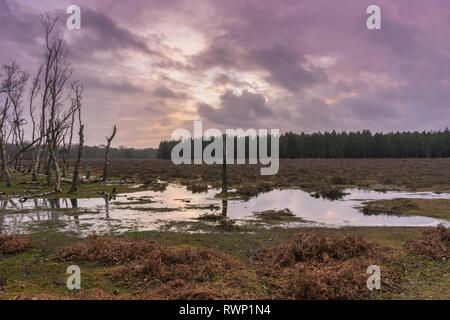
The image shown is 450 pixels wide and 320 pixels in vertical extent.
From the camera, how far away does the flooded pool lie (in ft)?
47.3

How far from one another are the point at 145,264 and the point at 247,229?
6947 mm

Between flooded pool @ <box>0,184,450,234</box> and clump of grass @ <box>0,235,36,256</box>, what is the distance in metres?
2.71

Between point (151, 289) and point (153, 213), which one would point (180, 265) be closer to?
point (151, 289)

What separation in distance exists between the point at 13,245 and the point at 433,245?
1587 cm

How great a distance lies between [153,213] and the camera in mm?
18016

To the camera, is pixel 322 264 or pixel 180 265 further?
pixel 322 264

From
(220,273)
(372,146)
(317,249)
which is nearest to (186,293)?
(220,273)

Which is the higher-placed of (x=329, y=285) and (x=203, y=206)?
(x=329, y=285)

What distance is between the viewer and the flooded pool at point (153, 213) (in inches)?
567

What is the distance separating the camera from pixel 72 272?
26.9ft

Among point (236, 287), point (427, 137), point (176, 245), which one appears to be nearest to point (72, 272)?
point (176, 245)

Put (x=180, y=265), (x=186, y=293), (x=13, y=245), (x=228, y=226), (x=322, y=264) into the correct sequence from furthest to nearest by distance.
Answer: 1. (x=228, y=226)
2. (x=13, y=245)
3. (x=322, y=264)
4. (x=180, y=265)
5. (x=186, y=293)

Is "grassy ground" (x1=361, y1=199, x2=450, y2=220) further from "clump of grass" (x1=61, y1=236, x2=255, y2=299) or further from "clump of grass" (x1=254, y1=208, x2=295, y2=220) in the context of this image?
"clump of grass" (x1=61, y1=236, x2=255, y2=299)
